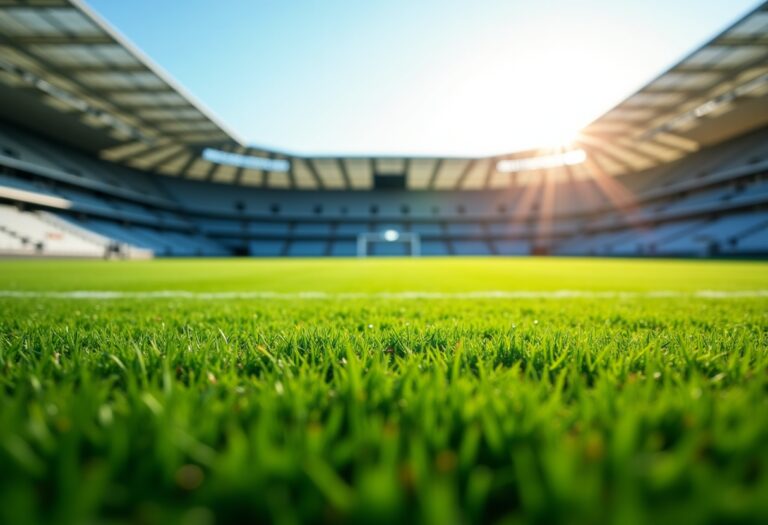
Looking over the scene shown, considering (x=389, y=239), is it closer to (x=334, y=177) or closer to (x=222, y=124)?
(x=334, y=177)

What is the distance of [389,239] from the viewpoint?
59875 millimetres

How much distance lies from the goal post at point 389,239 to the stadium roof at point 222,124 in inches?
321

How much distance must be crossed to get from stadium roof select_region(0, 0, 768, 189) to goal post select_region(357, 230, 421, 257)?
816 cm

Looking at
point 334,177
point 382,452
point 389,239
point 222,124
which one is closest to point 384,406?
point 382,452

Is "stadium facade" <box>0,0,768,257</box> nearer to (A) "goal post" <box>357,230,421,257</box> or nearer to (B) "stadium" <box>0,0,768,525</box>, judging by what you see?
(A) "goal post" <box>357,230,421,257</box>

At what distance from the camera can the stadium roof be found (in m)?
21.3

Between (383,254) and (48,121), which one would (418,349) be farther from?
(383,254)

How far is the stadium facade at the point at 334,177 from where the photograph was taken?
974 inches

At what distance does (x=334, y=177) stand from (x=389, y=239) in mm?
13607

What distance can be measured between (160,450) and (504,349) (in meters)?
1.20

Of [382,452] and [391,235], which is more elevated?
[391,235]

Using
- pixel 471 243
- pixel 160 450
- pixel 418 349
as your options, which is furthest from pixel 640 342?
pixel 471 243

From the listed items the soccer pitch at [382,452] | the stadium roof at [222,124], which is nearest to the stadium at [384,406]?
the soccer pitch at [382,452]

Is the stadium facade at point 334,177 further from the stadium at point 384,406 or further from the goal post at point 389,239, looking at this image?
the stadium at point 384,406
